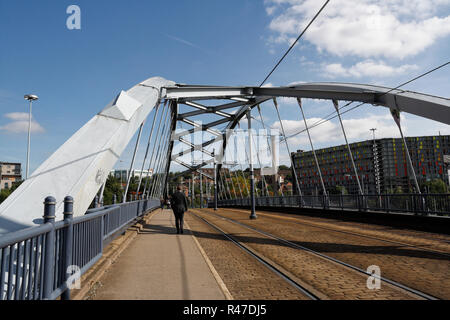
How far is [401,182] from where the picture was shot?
350 feet

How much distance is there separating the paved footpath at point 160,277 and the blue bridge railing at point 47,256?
1.74 feet

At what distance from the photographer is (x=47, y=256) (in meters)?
3.24

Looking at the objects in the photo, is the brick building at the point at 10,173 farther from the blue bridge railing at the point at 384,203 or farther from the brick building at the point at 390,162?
the blue bridge railing at the point at 384,203

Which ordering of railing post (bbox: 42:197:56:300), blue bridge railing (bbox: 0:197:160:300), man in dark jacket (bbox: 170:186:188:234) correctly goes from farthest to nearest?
1. man in dark jacket (bbox: 170:186:188:234)
2. railing post (bbox: 42:197:56:300)
3. blue bridge railing (bbox: 0:197:160:300)

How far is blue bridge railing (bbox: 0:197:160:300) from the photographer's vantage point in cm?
253

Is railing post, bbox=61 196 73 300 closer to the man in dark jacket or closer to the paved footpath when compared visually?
the paved footpath

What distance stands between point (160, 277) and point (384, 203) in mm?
13204

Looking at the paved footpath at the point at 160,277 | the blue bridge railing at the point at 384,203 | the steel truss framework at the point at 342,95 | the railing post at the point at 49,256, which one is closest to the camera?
the railing post at the point at 49,256

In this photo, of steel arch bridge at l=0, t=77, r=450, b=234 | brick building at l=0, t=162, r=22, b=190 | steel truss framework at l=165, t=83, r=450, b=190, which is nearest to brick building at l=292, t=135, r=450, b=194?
steel truss framework at l=165, t=83, r=450, b=190

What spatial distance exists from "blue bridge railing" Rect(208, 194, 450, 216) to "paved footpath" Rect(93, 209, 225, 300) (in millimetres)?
9573

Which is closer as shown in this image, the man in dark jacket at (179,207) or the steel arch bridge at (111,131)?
the steel arch bridge at (111,131)

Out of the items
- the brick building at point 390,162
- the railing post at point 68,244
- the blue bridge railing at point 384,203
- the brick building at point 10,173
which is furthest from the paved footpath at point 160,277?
the brick building at point 10,173

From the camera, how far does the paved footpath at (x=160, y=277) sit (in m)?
4.18
